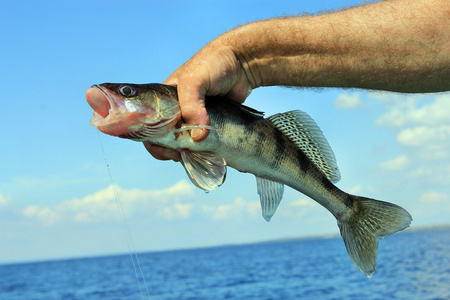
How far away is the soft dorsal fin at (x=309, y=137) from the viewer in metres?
4.35

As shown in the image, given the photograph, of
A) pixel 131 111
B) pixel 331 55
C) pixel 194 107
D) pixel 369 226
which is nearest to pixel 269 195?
pixel 369 226

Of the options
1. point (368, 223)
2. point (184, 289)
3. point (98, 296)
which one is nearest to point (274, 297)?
point (184, 289)

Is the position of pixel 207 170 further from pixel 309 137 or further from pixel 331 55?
pixel 331 55

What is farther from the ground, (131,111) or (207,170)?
(131,111)

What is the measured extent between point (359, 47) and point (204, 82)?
4.37 feet

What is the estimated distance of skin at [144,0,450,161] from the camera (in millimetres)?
3848

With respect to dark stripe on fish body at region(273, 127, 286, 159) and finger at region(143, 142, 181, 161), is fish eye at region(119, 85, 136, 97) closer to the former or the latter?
finger at region(143, 142, 181, 161)

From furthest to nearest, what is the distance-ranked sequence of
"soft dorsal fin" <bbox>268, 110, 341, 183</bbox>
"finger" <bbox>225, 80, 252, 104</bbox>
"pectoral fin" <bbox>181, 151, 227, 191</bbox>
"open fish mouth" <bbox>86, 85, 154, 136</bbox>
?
"finger" <bbox>225, 80, 252, 104</bbox>, "soft dorsal fin" <bbox>268, 110, 341, 183</bbox>, "pectoral fin" <bbox>181, 151, 227, 191</bbox>, "open fish mouth" <bbox>86, 85, 154, 136</bbox>

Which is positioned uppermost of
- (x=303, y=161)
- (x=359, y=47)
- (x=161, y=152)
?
(x=359, y=47)

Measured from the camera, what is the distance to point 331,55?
Answer: 4156 millimetres

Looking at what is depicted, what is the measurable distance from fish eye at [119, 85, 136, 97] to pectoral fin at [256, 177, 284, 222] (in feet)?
4.43

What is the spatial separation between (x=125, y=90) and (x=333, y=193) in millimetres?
2153

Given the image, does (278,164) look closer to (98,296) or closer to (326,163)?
(326,163)

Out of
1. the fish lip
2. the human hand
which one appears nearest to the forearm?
the human hand
